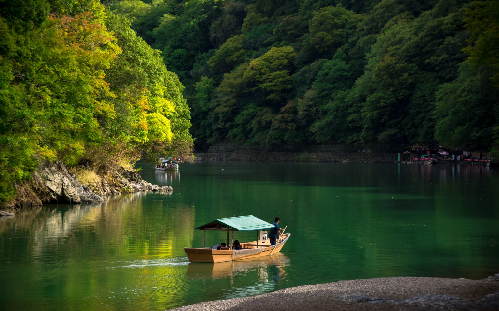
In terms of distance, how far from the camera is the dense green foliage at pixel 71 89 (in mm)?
31031

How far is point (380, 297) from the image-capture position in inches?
634

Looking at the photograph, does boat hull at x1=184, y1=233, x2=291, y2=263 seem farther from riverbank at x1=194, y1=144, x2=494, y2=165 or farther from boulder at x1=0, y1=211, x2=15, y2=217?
riverbank at x1=194, y1=144, x2=494, y2=165

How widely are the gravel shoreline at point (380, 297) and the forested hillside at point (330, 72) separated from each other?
167ft

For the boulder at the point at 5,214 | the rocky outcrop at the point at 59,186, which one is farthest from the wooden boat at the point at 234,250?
the rocky outcrop at the point at 59,186

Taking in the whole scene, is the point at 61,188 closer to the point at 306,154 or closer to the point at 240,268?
the point at 240,268

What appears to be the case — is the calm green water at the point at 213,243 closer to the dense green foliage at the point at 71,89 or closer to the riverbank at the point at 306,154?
the dense green foliage at the point at 71,89

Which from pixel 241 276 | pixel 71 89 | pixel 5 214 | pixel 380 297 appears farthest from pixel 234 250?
pixel 71 89

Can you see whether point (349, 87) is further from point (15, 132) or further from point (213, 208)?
point (15, 132)

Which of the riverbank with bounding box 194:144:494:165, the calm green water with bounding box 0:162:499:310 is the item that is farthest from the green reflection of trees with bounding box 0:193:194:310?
the riverbank with bounding box 194:144:494:165

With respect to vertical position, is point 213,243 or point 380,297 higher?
point 213,243

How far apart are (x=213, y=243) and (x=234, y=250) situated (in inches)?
187

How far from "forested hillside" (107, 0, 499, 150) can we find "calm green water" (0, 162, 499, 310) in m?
32.7

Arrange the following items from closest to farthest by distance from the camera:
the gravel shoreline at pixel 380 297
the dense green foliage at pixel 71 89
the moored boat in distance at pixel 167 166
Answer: the gravel shoreline at pixel 380 297, the dense green foliage at pixel 71 89, the moored boat in distance at pixel 167 166

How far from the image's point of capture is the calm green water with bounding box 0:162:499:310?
1884cm
